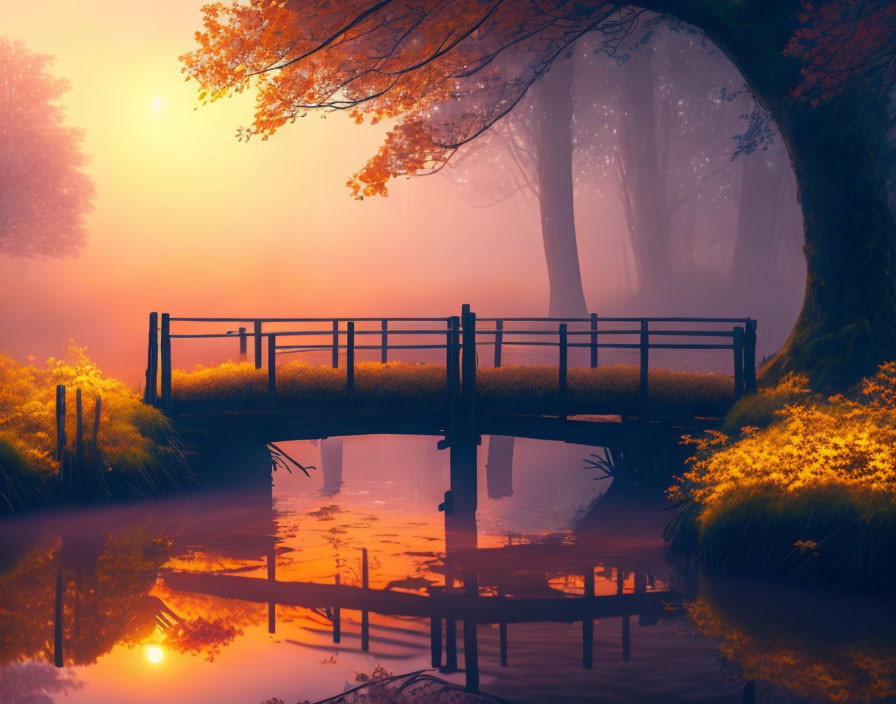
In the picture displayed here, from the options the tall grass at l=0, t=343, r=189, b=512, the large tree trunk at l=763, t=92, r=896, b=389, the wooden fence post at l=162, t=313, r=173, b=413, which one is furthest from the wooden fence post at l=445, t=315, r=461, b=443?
the large tree trunk at l=763, t=92, r=896, b=389

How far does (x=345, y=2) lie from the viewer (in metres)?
15.5

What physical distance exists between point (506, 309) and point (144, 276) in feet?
66.0

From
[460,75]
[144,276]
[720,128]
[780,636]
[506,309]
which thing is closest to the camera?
[780,636]

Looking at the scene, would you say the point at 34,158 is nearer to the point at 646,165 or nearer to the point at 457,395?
the point at 646,165

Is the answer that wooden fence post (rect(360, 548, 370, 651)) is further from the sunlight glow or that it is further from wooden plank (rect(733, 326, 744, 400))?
wooden plank (rect(733, 326, 744, 400))

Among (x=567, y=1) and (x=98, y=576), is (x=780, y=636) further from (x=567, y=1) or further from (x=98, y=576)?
(x=567, y=1)

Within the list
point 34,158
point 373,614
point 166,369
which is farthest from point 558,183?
point 373,614

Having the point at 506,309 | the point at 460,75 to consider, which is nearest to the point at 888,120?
the point at 460,75

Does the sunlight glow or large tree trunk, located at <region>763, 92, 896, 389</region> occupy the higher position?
large tree trunk, located at <region>763, 92, 896, 389</region>

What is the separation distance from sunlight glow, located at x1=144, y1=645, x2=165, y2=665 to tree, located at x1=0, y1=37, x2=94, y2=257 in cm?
3423

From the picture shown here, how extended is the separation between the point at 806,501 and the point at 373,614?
4536 millimetres

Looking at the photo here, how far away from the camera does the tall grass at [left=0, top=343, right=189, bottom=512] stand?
14.4 metres

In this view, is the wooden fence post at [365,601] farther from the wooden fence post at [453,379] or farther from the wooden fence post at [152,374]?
the wooden fence post at [152,374]

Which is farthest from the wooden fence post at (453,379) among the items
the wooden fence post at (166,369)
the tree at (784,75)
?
the wooden fence post at (166,369)
